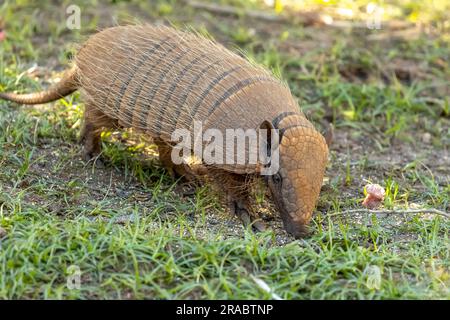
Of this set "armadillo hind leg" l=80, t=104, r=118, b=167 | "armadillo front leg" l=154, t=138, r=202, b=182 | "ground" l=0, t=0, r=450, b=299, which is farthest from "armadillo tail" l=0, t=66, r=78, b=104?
"armadillo front leg" l=154, t=138, r=202, b=182

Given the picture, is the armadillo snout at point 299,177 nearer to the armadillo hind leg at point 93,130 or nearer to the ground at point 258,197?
the ground at point 258,197

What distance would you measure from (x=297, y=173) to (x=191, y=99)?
1079mm

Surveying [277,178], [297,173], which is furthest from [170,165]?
[297,173]

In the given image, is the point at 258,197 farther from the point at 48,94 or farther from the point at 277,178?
the point at 48,94

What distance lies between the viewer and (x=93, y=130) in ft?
23.3

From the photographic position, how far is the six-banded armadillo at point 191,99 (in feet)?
18.8

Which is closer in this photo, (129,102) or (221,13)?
(129,102)

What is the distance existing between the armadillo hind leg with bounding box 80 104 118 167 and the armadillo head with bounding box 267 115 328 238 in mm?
1803

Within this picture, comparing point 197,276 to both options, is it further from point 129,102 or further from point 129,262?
point 129,102

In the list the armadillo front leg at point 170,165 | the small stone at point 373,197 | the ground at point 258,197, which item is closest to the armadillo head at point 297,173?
the ground at point 258,197

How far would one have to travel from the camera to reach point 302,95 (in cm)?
870

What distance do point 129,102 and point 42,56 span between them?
2.62 m

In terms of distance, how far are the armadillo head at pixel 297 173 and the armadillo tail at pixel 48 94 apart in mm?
2263
